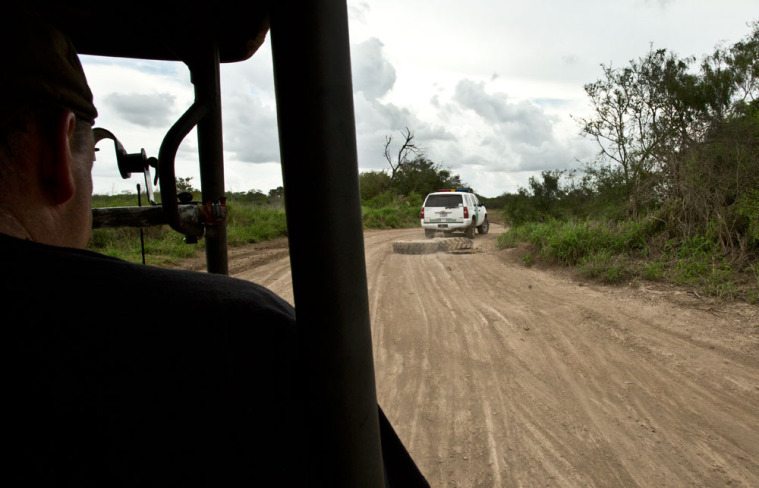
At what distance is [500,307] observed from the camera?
767cm

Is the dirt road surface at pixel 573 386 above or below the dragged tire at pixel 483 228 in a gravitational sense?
below

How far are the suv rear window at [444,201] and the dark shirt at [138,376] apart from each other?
741 inches

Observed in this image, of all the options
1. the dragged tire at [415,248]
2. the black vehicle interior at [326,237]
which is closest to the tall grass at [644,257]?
the dragged tire at [415,248]

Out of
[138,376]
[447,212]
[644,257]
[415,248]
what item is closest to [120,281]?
[138,376]

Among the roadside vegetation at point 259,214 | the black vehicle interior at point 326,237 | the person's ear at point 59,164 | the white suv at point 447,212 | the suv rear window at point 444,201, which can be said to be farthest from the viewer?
the suv rear window at point 444,201

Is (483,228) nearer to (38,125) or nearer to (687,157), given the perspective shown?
(687,157)

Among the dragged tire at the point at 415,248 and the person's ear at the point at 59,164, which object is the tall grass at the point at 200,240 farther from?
the dragged tire at the point at 415,248

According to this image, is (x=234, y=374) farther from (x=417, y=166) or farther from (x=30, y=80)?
(x=417, y=166)

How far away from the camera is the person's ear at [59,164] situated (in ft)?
2.44

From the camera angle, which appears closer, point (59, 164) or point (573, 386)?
point (59, 164)

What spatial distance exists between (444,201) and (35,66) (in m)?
19.1

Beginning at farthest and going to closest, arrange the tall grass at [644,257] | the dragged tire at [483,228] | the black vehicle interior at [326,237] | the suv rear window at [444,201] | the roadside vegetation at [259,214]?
the dragged tire at [483,228] < the suv rear window at [444,201] < the roadside vegetation at [259,214] < the tall grass at [644,257] < the black vehicle interior at [326,237]

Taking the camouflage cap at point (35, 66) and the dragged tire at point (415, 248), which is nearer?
the camouflage cap at point (35, 66)

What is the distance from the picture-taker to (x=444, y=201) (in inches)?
768
